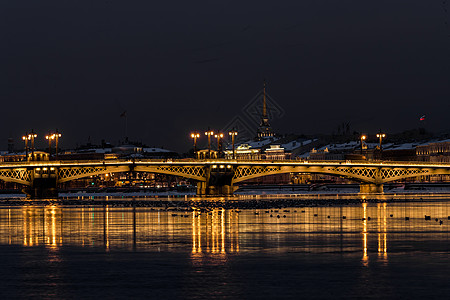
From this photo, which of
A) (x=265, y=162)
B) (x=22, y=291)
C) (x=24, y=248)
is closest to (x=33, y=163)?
(x=265, y=162)

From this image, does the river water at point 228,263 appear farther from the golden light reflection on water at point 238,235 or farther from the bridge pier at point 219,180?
the bridge pier at point 219,180

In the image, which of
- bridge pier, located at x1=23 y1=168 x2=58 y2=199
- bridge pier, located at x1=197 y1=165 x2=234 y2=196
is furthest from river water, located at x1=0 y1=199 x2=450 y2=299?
bridge pier, located at x1=23 y1=168 x2=58 y2=199

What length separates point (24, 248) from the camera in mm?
32125

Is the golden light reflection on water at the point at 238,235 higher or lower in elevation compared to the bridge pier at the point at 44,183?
lower

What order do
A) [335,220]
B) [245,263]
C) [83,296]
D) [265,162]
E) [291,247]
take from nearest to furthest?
[83,296], [245,263], [291,247], [335,220], [265,162]

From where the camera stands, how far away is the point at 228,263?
25.8 metres

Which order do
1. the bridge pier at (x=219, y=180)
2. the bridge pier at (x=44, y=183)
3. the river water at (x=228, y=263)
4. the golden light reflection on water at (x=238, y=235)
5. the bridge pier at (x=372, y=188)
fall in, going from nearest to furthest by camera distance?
the river water at (x=228, y=263), the golden light reflection on water at (x=238, y=235), the bridge pier at (x=219, y=180), the bridge pier at (x=44, y=183), the bridge pier at (x=372, y=188)

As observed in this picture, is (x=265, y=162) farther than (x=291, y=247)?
Yes

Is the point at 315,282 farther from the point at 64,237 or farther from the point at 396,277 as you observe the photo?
the point at 64,237

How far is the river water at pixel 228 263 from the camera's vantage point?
20.7 metres

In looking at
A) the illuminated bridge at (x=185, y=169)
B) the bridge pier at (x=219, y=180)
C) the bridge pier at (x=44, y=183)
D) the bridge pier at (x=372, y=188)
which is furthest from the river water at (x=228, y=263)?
the bridge pier at (x=372, y=188)

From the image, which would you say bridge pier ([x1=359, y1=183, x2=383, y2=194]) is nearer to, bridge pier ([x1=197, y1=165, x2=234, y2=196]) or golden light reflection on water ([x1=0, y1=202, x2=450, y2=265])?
bridge pier ([x1=197, y1=165, x2=234, y2=196])

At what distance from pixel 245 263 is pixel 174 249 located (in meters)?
5.21

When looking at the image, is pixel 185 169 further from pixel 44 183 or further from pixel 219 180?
pixel 44 183
